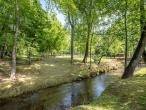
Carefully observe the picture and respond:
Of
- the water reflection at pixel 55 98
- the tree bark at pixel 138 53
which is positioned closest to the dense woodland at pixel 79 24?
the tree bark at pixel 138 53

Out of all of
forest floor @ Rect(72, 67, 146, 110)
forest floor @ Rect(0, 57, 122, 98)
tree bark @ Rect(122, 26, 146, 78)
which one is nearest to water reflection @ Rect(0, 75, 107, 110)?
forest floor @ Rect(0, 57, 122, 98)

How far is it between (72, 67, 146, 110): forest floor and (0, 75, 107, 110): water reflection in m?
3.34

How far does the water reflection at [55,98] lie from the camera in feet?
55.0

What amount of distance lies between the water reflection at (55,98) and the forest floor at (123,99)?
334cm

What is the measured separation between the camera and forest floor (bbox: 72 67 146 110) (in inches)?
472

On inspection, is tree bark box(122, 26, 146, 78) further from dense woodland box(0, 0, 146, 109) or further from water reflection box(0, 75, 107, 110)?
water reflection box(0, 75, 107, 110)

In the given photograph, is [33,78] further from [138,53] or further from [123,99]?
[123,99]

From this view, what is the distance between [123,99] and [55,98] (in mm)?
7506

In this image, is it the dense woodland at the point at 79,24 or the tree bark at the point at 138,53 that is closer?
the tree bark at the point at 138,53

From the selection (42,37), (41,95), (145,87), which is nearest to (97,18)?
(42,37)

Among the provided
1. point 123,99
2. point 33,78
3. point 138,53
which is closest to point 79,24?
point 33,78

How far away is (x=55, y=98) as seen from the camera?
63.5ft

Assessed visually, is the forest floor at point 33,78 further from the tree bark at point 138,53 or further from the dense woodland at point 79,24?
the tree bark at point 138,53

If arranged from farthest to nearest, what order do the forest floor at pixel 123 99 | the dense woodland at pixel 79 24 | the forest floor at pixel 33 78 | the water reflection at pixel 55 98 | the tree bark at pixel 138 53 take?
1. the dense woodland at pixel 79 24
2. the forest floor at pixel 33 78
3. the tree bark at pixel 138 53
4. the water reflection at pixel 55 98
5. the forest floor at pixel 123 99
